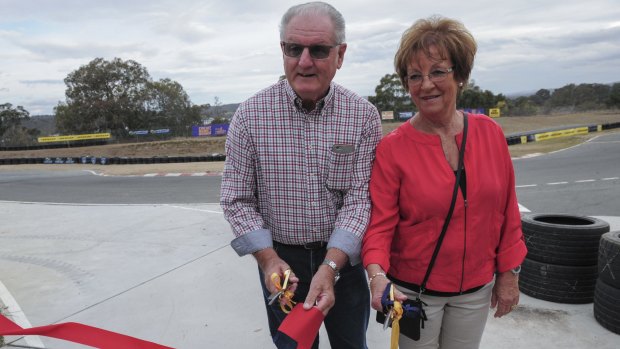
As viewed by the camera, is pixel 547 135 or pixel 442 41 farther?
pixel 547 135

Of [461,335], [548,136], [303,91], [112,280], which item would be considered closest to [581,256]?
[461,335]

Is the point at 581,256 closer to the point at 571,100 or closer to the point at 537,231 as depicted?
the point at 537,231

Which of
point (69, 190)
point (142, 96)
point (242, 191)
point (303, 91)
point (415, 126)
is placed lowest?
point (69, 190)

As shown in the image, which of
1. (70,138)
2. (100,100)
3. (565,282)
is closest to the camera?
(565,282)

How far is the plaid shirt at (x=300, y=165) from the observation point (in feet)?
6.95

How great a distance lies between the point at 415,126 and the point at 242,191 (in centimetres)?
83

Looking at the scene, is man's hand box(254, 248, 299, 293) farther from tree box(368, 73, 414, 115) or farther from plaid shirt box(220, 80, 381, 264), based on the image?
tree box(368, 73, 414, 115)

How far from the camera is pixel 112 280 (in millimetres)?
5512

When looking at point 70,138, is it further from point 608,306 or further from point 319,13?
point 319,13

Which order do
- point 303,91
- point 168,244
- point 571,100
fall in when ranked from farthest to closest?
1. point 571,100
2. point 168,244
3. point 303,91

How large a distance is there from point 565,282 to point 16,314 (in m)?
5.11

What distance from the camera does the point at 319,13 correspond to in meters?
1.98

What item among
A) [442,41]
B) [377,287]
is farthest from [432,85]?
[377,287]

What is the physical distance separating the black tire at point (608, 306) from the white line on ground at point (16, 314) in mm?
4429
